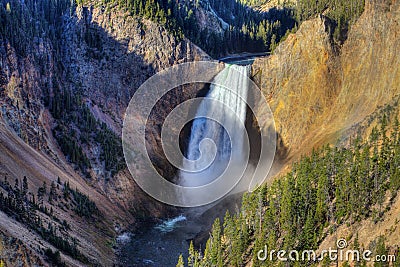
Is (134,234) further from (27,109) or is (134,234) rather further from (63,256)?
(27,109)
